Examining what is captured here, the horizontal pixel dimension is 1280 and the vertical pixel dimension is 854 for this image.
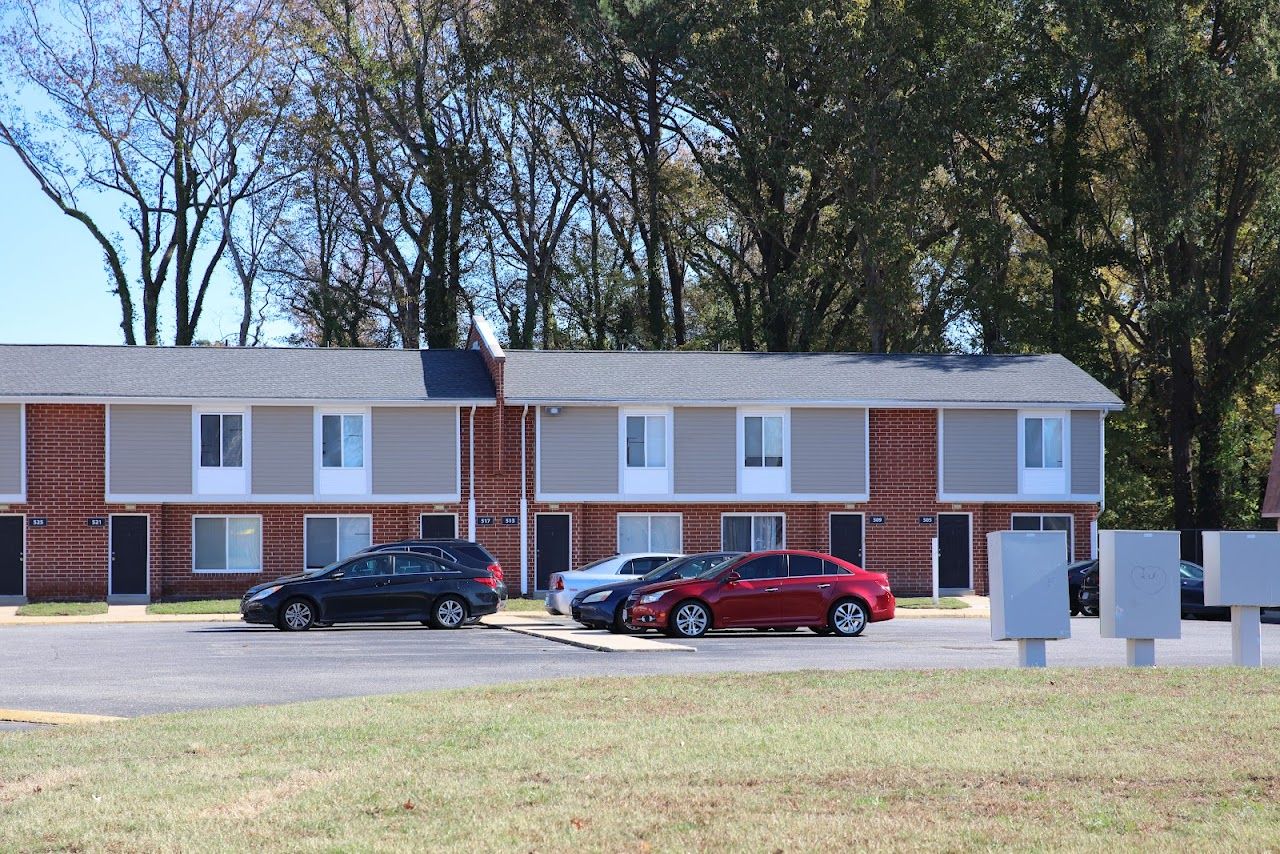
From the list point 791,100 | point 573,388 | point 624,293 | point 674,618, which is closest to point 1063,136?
point 791,100

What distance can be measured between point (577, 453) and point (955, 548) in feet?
34.0

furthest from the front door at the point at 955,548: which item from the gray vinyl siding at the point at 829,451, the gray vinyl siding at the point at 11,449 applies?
the gray vinyl siding at the point at 11,449

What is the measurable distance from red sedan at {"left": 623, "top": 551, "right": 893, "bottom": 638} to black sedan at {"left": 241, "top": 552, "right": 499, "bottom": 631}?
3679mm

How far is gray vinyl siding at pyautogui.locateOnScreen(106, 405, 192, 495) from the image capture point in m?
37.1

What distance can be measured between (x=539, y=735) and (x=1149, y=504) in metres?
46.0

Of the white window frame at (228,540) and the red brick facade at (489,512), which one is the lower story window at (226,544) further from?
the red brick facade at (489,512)

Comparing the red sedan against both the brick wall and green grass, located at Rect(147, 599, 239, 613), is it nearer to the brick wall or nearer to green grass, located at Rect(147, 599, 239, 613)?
green grass, located at Rect(147, 599, 239, 613)

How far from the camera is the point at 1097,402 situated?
40.6 metres

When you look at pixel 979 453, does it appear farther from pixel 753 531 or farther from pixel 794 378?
pixel 753 531

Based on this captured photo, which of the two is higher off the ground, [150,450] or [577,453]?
[150,450]

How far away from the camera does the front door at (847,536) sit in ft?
132

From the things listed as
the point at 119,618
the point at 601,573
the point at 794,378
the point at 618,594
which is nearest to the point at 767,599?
the point at 618,594

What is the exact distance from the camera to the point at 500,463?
1521 inches

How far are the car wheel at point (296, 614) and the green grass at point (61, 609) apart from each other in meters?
7.93
